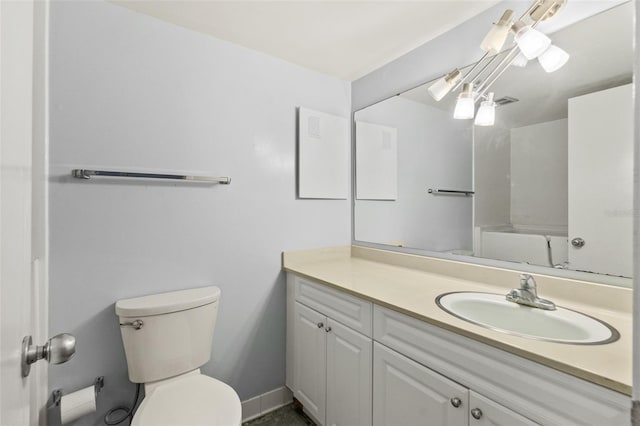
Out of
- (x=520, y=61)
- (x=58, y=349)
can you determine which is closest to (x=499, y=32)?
(x=520, y=61)

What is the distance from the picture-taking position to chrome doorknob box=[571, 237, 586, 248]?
1158 millimetres

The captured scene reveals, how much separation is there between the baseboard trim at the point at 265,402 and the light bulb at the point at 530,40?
2.17 metres

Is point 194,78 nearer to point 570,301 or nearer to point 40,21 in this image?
point 40,21

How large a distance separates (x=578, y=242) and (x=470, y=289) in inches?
18.0

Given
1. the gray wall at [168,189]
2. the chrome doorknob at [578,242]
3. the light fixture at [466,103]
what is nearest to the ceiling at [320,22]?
the gray wall at [168,189]

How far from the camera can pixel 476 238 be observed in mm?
1522

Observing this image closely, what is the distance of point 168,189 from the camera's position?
1470mm

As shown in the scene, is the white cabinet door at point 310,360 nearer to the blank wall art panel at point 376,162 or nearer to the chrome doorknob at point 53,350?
the blank wall art panel at point 376,162

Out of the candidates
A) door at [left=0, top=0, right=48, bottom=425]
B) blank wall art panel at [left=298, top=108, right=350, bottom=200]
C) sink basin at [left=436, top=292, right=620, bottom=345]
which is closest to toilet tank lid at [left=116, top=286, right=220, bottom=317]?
door at [left=0, top=0, right=48, bottom=425]

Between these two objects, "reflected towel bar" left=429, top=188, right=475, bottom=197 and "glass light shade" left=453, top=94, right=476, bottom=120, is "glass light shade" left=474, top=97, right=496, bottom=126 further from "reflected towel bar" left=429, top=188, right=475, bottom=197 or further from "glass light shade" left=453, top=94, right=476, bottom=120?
"reflected towel bar" left=429, top=188, right=475, bottom=197

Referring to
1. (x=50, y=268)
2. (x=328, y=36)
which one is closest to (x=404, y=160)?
(x=328, y=36)

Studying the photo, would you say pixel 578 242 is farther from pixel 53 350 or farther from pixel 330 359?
pixel 53 350

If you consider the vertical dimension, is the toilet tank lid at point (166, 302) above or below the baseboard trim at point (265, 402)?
above

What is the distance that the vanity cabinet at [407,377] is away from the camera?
72 cm
